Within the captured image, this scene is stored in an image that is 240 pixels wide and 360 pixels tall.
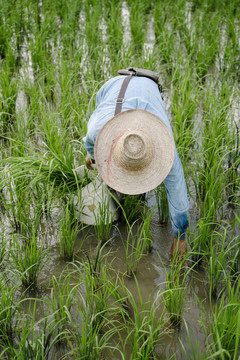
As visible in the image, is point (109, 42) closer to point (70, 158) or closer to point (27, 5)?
point (27, 5)

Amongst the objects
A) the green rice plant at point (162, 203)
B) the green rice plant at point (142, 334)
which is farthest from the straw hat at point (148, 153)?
the green rice plant at point (162, 203)

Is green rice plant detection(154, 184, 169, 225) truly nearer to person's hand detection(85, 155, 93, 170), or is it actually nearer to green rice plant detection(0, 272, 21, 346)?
person's hand detection(85, 155, 93, 170)

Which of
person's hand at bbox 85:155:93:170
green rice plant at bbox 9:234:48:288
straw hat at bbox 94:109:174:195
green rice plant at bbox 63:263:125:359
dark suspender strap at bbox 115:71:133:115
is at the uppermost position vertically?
dark suspender strap at bbox 115:71:133:115

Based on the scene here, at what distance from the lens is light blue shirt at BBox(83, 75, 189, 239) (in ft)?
6.57

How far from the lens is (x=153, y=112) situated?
2006mm

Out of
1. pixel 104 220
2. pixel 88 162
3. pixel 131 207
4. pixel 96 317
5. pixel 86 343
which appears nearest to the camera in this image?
pixel 86 343

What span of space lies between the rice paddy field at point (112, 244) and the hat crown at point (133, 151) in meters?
0.46

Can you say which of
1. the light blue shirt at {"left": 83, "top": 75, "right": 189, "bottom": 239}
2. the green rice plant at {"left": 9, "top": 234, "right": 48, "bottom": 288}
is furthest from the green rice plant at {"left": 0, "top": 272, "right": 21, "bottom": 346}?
the light blue shirt at {"left": 83, "top": 75, "right": 189, "bottom": 239}

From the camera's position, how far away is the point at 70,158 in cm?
255

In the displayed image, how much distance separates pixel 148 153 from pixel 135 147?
0.10 meters

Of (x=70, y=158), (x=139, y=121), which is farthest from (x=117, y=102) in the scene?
(x=70, y=158)

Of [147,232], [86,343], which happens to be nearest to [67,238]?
[147,232]

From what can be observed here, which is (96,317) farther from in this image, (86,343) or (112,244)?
(112,244)

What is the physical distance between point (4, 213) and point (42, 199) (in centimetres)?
35
